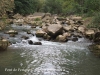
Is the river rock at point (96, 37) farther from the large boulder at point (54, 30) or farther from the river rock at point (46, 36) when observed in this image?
the river rock at point (46, 36)

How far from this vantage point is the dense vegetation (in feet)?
82.2

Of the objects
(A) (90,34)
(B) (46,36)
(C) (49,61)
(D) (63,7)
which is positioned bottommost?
(D) (63,7)

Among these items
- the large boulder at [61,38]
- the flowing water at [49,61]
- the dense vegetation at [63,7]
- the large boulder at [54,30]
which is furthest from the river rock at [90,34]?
the flowing water at [49,61]

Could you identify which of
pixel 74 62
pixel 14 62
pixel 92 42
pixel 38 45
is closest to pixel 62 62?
pixel 74 62

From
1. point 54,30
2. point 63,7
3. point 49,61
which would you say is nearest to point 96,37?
point 54,30

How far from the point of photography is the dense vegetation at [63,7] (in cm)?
2504

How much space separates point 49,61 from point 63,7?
48.8 metres

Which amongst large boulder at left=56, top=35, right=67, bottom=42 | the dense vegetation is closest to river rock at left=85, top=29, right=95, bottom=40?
the dense vegetation

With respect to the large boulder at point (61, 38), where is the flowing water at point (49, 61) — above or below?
above

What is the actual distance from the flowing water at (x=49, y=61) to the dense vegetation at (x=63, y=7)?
517cm

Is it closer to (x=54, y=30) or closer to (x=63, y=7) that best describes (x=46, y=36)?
(x=54, y=30)

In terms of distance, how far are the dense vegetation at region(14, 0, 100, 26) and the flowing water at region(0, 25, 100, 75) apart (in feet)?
17.0

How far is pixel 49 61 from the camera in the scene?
40.1ft

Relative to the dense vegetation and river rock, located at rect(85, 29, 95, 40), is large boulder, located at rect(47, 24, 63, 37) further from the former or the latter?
the dense vegetation
